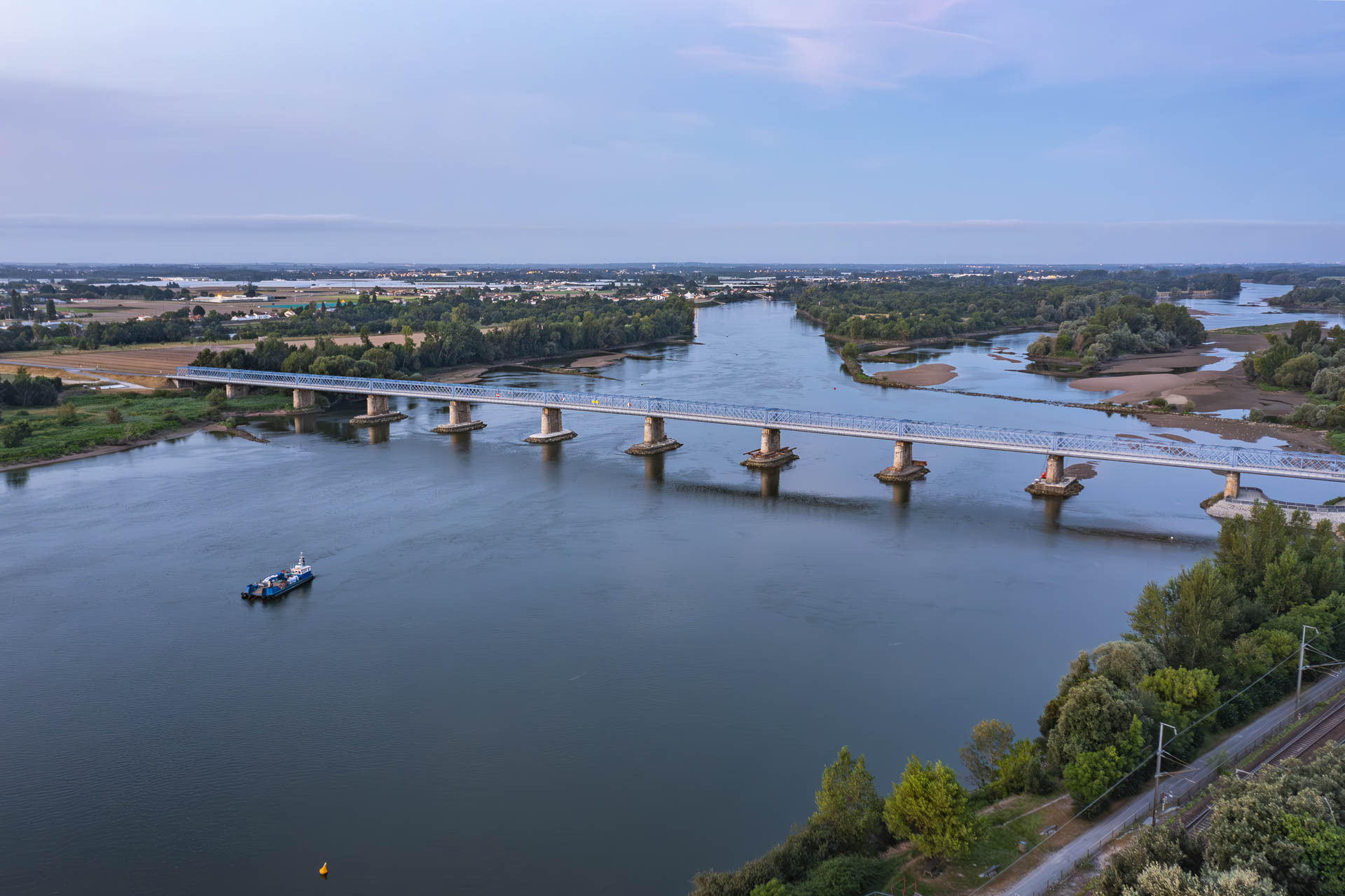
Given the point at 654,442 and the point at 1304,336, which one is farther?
the point at 1304,336

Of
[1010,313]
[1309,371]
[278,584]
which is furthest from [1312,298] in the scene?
[278,584]

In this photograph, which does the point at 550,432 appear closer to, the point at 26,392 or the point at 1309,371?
the point at 26,392

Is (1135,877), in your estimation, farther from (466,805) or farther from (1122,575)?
(1122,575)

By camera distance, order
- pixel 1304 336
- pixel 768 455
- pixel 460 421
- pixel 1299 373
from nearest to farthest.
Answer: pixel 768 455 → pixel 460 421 → pixel 1299 373 → pixel 1304 336

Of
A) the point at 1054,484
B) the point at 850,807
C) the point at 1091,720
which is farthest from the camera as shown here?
the point at 1054,484

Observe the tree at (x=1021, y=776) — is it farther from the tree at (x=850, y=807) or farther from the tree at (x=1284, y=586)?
the tree at (x=1284, y=586)

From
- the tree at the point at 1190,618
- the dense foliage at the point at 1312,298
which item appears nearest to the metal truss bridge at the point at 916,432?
the tree at the point at 1190,618
